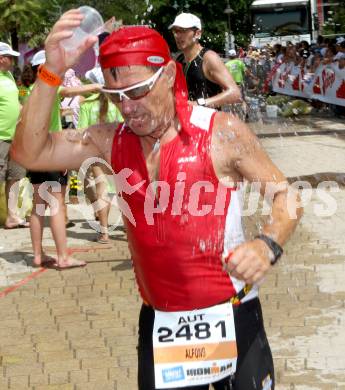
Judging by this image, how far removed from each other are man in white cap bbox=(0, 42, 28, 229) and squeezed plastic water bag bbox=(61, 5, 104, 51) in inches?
238

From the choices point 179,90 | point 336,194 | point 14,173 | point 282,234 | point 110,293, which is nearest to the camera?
point 282,234

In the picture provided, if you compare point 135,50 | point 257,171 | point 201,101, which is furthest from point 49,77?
point 201,101

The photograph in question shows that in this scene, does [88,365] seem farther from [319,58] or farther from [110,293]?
[319,58]

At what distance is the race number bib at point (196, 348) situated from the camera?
3.38 meters

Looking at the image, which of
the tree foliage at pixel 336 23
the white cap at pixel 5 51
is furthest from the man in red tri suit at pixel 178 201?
the tree foliage at pixel 336 23

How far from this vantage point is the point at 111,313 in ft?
22.4

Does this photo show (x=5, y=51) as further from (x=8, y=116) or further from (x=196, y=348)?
(x=196, y=348)

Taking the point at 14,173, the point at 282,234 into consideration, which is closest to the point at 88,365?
the point at 282,234

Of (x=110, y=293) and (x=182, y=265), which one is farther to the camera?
(x=110, y=293)

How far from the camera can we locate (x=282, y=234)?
128 inches

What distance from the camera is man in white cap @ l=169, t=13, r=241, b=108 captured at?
7363 mm

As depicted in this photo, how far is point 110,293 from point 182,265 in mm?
4105

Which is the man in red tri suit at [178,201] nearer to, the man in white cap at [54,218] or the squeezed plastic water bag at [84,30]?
the squeezed plastic water bag at [84,30]

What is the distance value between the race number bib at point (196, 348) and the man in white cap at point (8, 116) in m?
6.59
